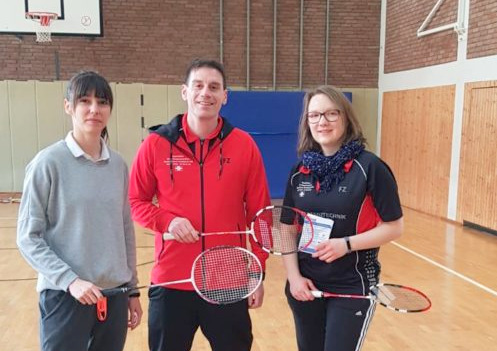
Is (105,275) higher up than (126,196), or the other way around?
(126,196)

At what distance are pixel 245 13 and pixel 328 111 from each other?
10.5 m

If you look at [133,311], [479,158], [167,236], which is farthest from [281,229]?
[479,158]

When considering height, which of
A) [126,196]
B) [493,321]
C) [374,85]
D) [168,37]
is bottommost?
[493,321]

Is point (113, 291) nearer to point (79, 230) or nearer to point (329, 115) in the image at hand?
point (79, 230)

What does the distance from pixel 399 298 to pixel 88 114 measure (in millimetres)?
1754

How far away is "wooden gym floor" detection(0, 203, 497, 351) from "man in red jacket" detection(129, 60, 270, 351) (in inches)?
64.6

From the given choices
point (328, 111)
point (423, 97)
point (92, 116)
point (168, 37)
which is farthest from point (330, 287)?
point (168, 37)

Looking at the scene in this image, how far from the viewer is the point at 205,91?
7.47 ft

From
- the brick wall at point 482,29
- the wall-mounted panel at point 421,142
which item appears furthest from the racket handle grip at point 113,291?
the wall-mounted panel at point 421,142

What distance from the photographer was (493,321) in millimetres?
4473

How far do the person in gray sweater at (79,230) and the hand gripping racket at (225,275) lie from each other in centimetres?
27

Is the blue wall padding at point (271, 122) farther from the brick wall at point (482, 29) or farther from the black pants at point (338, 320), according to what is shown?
the black pants at point (338, 320)

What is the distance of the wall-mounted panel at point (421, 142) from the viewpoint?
32.1 feet

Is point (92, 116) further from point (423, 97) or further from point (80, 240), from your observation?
point (423, 97)
